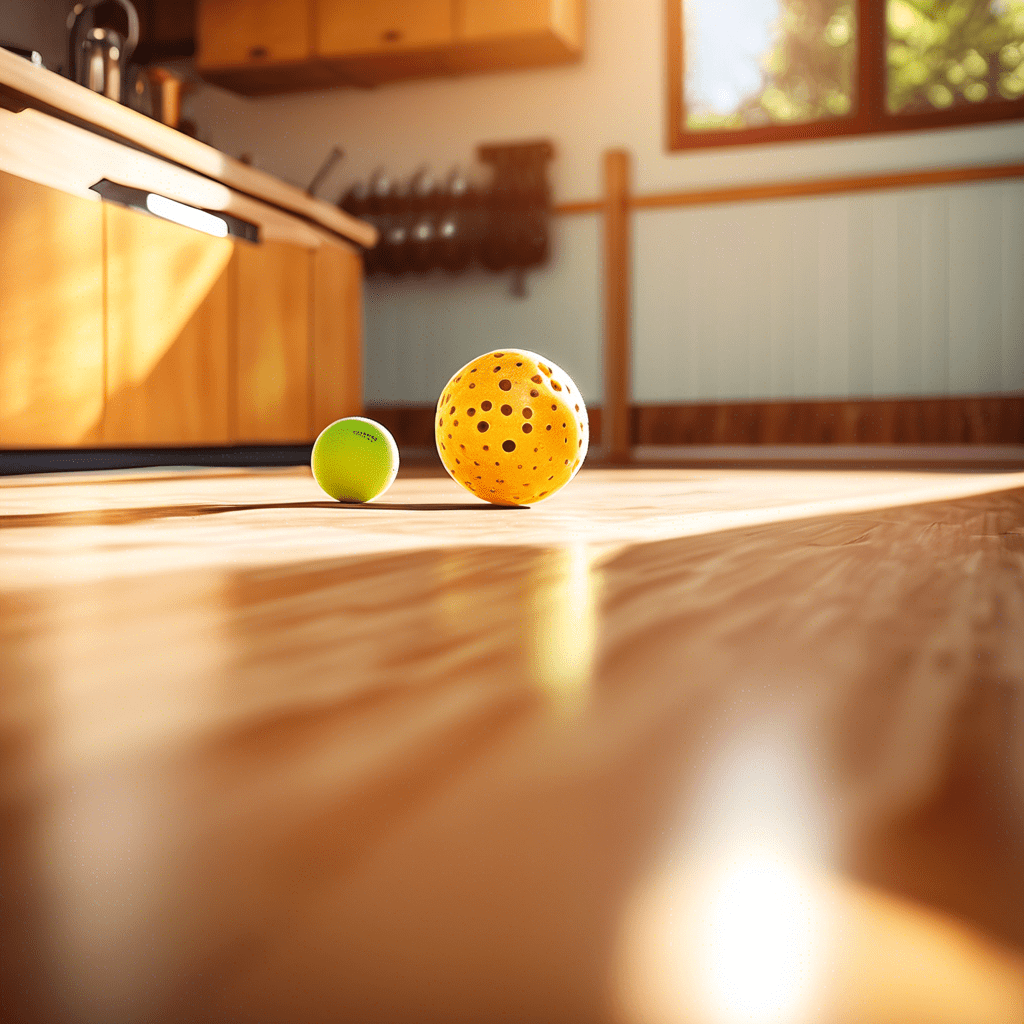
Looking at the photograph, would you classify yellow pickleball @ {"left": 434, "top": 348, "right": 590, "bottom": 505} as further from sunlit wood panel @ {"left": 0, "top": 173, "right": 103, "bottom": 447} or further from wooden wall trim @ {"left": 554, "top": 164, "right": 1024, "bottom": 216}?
wooden wall trim @ {"left": 554, "top": 164, "right": 1024, "bottom": 216}

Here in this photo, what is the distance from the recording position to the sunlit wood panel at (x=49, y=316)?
2404 mm

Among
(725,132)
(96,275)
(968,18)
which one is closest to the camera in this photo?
(96,275)

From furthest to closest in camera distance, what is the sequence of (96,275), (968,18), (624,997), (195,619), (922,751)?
(968,18), (96,275), (195,619), (922,751), (624,997)

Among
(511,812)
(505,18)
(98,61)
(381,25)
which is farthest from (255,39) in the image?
(511,812)

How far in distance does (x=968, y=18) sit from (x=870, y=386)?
1.46 meters

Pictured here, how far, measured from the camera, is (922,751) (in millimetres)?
258

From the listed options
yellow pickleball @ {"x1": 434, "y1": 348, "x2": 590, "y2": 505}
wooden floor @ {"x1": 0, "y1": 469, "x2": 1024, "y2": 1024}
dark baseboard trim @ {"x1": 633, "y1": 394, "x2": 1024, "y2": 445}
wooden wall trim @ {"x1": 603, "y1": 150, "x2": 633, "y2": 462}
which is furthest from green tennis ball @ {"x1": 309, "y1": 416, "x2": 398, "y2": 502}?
dark baseboard trim @ {"x1": 633, "y1": 394, "x2": 1024, "y2": 445}

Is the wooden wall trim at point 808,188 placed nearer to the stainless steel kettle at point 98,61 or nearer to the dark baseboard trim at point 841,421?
the dark baseboard trim at point 841,421

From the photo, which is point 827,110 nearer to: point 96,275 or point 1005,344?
point 1005,344

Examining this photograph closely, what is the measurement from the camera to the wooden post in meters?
4.41

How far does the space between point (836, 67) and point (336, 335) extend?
2.33 metres

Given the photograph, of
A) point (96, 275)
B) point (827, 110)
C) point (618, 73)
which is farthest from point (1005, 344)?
point (96, 275)

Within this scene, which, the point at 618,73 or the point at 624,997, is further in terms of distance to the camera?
the point at 618,73

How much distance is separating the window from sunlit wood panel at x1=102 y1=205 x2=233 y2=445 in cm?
225
